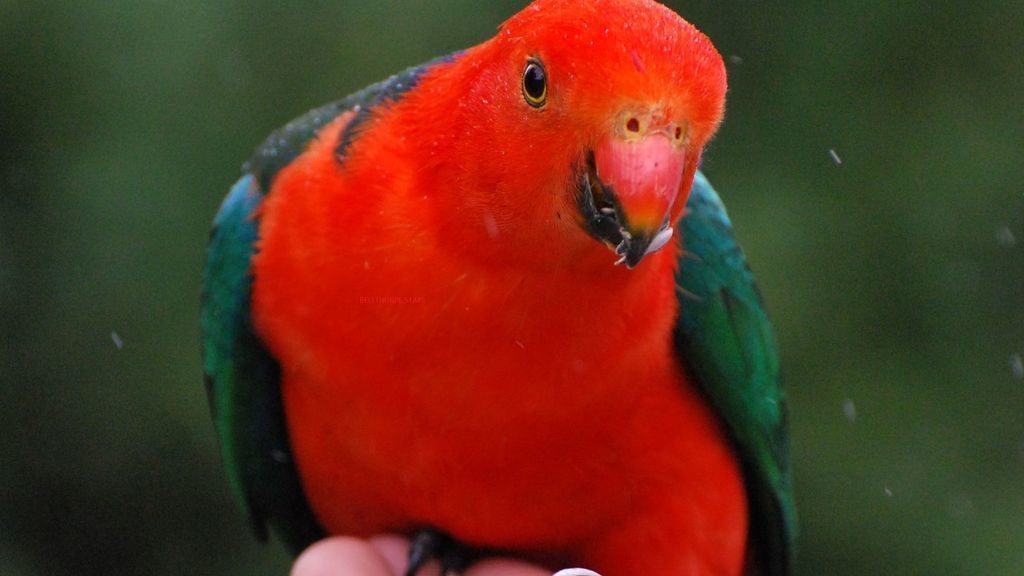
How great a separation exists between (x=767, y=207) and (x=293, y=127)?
4.88 feet

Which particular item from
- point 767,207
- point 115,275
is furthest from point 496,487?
point 115,275

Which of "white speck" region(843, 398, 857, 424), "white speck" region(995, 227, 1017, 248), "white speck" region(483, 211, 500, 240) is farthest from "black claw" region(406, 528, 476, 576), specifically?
"white speck" region(995, 227, 1017, 248)

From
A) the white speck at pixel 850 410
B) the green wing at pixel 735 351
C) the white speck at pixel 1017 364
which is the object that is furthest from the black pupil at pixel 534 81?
the white speck at pixel 1017 364

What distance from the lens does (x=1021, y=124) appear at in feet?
9.84

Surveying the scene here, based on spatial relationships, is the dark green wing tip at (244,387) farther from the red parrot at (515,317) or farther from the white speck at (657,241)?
the white speck at (657,241)

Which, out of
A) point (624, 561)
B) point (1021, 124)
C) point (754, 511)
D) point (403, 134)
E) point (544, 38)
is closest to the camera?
point (544, 38)

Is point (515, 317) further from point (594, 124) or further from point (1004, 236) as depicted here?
point (1004, 236)

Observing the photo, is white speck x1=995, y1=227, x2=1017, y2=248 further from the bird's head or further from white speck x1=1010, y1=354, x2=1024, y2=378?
the bird's head

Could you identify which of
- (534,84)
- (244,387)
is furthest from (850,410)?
(534,84)

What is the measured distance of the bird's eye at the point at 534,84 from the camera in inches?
50.2

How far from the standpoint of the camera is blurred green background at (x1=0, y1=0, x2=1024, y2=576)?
3.02 metres

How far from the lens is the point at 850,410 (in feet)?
10.1

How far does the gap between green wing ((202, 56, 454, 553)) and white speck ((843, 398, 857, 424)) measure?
1.51 metres

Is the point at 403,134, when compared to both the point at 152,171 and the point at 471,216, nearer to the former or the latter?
the point at 471,216
